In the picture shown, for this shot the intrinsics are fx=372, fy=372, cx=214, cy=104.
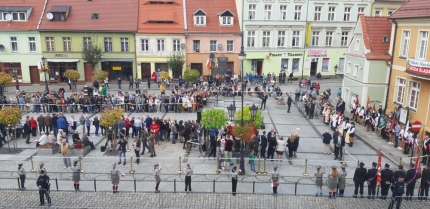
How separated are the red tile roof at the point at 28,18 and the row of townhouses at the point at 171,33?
10 centimetres

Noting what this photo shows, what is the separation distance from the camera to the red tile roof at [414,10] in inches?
899

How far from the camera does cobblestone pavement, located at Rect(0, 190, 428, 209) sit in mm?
14836

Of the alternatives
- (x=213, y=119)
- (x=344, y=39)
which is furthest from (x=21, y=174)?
(x=344, y=39)

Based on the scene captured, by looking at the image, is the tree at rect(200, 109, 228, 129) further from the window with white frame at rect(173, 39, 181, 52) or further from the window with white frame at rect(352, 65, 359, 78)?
the window with white frame at rect(173, 39, 181, 52)

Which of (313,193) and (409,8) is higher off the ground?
(409,8)

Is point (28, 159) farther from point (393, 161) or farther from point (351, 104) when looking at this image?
point (351, 104)

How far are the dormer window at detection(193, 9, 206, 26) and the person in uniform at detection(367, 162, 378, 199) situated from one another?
32.4 meters

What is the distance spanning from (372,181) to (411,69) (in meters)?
11.2

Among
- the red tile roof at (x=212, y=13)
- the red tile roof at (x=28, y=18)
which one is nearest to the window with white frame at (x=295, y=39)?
the red tile roof at (x=212, y=13)

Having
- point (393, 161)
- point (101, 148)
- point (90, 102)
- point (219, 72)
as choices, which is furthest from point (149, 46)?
point (393, 161)

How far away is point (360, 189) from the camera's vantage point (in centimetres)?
1561

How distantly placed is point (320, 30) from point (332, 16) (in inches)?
88.5

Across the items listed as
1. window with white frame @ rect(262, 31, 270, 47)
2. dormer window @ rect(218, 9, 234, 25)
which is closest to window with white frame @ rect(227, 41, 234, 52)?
dormer window @ rect(218, 9, 234, 25)

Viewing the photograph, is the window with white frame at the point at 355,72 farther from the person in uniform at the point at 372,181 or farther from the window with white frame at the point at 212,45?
the window with white frame at the point at 212,45
